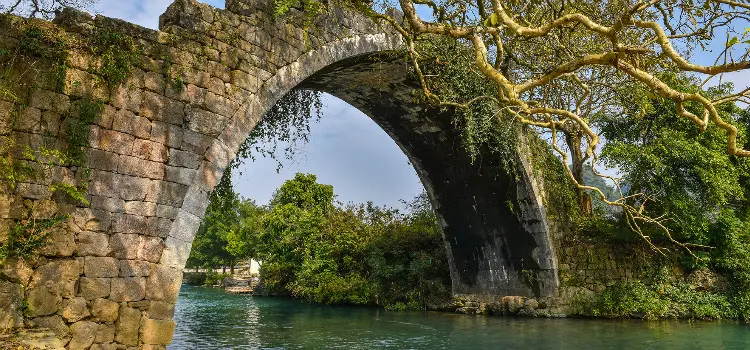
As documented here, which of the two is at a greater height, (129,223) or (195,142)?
(195,142)

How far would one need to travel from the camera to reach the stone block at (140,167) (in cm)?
573

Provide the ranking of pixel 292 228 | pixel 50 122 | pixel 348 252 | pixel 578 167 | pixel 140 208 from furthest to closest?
pixel 292 228
pixel 348 252
pixel 578 167
pixel 140 208
pixel 50 122

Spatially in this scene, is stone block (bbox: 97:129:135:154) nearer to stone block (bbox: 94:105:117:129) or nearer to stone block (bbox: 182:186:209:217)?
stone block (bbox: 94:105:117:129)

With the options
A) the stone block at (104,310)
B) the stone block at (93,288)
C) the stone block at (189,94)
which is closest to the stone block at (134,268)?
the stone block at (93,288)

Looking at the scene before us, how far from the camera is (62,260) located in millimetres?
5285

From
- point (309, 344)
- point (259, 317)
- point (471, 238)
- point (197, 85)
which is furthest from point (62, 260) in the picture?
point (471, 238)

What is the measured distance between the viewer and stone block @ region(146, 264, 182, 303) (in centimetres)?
584

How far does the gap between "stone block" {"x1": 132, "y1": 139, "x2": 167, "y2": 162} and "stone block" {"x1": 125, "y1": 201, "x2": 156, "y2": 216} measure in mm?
501

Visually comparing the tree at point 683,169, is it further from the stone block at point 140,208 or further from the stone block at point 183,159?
the stone block at point 140,208

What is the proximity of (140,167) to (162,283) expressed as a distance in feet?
4.27

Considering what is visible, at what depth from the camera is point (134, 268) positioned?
5758mm

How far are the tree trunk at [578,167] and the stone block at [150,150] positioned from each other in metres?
10.6

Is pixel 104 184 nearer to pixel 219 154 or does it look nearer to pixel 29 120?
pixel 29 120

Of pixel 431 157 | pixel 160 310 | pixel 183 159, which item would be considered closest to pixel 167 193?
pixel 183 159
